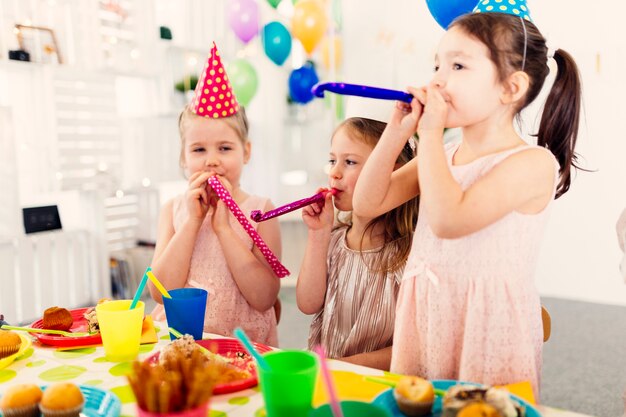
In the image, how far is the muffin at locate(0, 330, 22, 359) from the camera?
902 mm

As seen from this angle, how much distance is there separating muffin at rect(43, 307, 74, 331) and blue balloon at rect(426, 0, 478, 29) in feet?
4.19

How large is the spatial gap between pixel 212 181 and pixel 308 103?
3232 millimetres

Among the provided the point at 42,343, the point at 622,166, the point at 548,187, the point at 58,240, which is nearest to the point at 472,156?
the point at 548,187

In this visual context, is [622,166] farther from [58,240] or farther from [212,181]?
[58,240]

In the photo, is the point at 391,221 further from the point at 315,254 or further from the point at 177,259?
the point at 177,259

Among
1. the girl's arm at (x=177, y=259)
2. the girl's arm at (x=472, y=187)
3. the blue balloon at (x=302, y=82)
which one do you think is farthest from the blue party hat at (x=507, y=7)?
the blue balloon at (x=302, y=82)

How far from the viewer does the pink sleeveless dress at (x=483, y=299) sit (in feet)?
3.06

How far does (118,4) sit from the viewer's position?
337cm

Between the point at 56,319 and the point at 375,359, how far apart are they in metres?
0.66

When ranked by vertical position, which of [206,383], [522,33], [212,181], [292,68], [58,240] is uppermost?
[292,68]

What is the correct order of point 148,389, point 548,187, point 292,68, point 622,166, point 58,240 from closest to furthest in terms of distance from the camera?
point 148,389 < point 548,187 < point 58,240 < point 622,166 < point 292,68

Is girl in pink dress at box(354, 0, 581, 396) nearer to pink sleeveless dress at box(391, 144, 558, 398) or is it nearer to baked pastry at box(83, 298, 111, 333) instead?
pink sleeveless dress at box(391, 144, 558, 398)

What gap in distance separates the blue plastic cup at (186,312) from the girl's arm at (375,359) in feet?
1.19

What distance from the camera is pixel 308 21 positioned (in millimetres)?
4000
